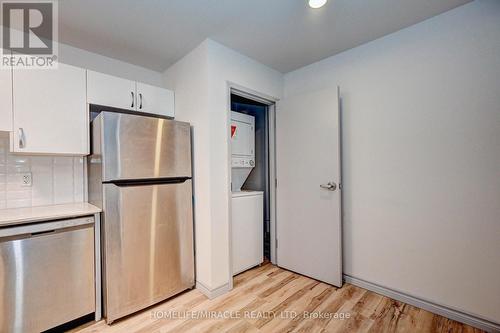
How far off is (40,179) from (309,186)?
2485mm

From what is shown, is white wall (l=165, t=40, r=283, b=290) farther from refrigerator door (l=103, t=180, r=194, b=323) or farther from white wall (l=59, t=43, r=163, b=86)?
white wall (l=59, t=43, r=163, b=86)

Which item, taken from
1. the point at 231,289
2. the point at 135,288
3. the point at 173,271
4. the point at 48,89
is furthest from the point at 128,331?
the point at 48,89

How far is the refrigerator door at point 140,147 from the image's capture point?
1.66 m

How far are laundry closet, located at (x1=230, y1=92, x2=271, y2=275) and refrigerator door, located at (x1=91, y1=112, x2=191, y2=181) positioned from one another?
2.18 feet

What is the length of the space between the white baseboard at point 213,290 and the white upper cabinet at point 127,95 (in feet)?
5.74

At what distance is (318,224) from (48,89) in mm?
2618

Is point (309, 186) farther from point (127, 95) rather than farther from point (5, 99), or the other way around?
point (5, 99)

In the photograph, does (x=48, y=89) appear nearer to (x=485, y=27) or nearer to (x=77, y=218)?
(x=77, y=218)

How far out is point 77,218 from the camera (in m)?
1.59

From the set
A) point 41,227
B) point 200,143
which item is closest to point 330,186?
point 200,143

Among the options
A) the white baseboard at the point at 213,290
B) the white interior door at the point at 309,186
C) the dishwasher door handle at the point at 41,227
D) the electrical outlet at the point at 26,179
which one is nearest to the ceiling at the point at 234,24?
the white interior door at the point at 309,186

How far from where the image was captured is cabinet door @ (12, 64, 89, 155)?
1609 millimetres

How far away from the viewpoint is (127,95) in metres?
2.09

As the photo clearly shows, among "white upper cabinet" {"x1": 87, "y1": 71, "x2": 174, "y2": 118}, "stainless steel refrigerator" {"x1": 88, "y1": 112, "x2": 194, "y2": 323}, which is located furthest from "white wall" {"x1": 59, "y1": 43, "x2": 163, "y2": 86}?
"stainless steel refrigerator" {"x1": 88, "y1": 112, "x2": 194, "y2": 323}
